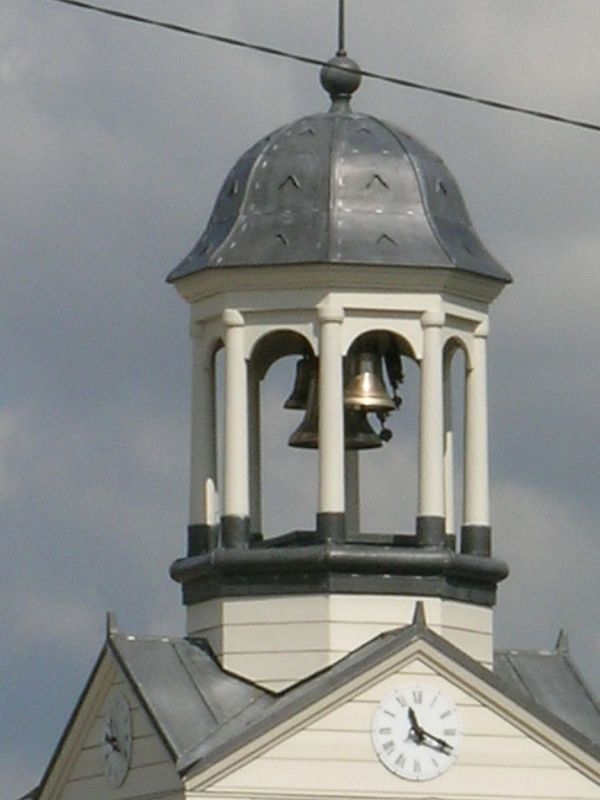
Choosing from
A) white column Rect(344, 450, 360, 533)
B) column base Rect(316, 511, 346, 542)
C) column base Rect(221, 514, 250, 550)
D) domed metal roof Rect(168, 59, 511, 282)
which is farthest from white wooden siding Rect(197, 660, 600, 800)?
domed metal roof Rect(168, 59, 511, 282)

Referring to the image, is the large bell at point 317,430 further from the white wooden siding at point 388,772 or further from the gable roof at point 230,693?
the white wooden siding at point 388,772

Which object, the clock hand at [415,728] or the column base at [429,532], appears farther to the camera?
the column base at [429,532]

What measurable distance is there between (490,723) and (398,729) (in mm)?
1137

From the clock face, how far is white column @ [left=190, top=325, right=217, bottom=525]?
400cm

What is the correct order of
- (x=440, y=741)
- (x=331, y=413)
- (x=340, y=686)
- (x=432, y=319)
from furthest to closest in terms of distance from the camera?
1. (x=432, y=319)
2. (x=331, y=413)
3. (x=440, y=741)
4. (x=340, y=686)

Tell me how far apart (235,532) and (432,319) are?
11.3 ft

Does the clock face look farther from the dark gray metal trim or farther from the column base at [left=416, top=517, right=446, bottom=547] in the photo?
the column base at [left=416, top=517, right=446, bottom=547]

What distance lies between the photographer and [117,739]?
62.1m

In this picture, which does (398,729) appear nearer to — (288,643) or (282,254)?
(288,643)

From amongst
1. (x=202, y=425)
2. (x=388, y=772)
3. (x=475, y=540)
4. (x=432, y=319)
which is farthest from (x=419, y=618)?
(x=202, y=425)

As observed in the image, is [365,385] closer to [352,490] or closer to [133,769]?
[352,490]

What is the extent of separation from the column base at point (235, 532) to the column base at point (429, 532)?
2.06 metres

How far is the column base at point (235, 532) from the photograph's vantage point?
62031 mm

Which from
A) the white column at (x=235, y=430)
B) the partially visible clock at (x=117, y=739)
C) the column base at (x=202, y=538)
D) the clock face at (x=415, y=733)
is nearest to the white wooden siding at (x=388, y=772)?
the clock face at (x=415, y=733)
